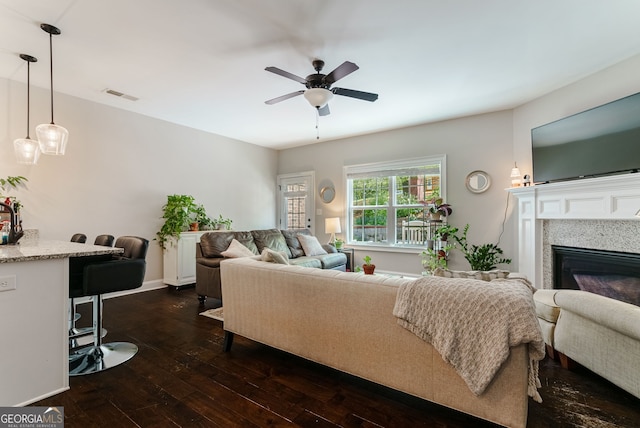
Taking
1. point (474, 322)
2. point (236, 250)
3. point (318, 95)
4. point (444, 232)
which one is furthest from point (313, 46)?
point (444, 232)

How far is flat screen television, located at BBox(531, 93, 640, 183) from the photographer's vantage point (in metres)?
2.67

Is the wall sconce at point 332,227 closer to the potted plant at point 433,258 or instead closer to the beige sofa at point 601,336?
the potted plant at point 433,258

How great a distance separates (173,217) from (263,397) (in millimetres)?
3573

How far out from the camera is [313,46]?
2.72m

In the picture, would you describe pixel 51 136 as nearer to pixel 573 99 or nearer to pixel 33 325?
pixel 33 325

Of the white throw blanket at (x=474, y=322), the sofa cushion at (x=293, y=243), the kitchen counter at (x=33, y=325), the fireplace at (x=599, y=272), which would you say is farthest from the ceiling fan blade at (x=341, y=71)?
the fireplace at (x=599, y=272)

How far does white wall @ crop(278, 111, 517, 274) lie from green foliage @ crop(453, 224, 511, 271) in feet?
0.48

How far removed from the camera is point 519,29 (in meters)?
2.45

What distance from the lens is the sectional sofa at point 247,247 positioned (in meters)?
3.69

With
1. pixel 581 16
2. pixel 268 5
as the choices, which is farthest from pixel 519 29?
pixel 268 5

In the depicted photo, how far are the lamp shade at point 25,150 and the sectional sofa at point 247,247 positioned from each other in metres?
1.91

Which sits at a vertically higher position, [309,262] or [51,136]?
[51,136]

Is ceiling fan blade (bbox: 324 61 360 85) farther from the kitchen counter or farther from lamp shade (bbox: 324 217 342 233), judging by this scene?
lamp shade (bbox: 324 217 342 233)

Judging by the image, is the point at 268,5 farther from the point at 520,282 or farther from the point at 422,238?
the point at 422,238
